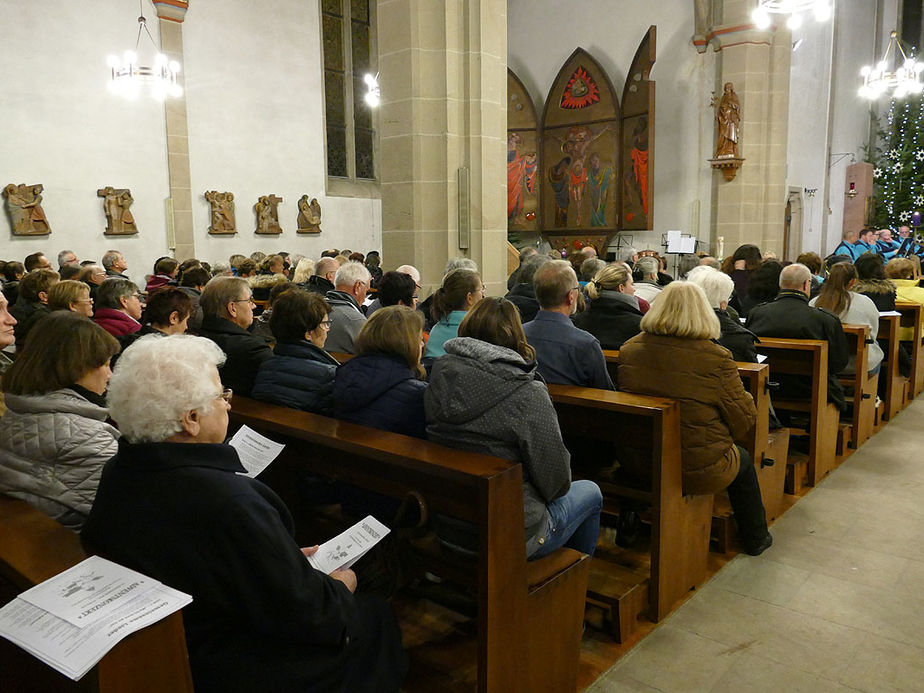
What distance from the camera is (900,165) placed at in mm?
18812

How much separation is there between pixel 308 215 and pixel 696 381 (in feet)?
38.8

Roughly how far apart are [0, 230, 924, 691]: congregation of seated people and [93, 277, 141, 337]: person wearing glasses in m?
0.01

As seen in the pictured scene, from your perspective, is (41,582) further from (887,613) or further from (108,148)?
(108,148)

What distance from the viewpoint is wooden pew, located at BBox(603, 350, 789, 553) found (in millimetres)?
4105

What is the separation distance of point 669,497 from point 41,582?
2.52m

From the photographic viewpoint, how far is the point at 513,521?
230cm

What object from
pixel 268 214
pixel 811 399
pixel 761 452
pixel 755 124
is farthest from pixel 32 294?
pixel 755 124

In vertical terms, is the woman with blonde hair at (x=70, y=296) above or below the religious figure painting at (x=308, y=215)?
below

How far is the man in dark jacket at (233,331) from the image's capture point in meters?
3.76

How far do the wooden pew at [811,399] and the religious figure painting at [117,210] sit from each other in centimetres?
976

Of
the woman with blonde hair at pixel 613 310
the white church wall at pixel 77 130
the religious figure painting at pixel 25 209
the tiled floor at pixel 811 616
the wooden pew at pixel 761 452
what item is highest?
the white church wall at pixel 77 130

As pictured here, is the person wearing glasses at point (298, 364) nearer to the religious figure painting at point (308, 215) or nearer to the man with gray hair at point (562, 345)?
the man with gray hair at point (562, 345)

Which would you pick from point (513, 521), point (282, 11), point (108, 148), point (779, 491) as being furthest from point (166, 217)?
point (513, 521)

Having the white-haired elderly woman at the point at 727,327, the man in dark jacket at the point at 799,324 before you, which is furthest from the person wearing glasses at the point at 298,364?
the man in dark jacket at the point at 799,324
